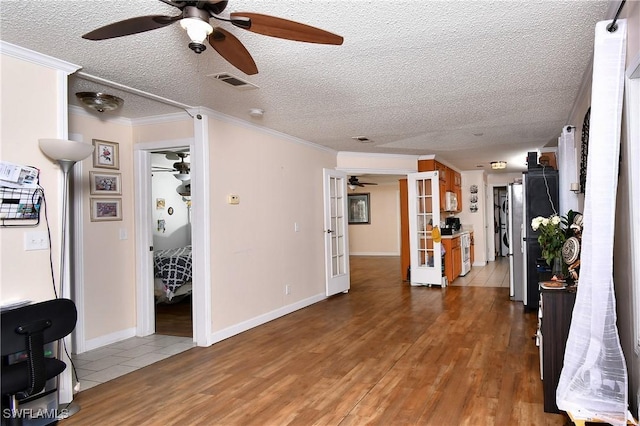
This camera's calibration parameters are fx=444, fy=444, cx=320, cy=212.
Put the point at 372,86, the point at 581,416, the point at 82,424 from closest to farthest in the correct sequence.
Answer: the point at 581,416 < the point at 82,424 < the point at 372,86

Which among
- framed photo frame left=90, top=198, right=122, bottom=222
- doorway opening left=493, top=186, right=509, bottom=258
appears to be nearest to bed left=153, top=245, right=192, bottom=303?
framed photo frame left=90, top=198, right=122, bottom=222

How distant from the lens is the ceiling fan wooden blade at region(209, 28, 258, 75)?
2.18m

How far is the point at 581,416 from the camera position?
2213 mm

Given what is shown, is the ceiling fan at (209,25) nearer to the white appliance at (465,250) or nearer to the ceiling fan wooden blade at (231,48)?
the ceiling fan wooden blade at (231,48)

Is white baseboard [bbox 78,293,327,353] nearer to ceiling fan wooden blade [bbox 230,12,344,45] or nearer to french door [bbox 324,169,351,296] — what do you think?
french door [bbox 324,169,351,296]

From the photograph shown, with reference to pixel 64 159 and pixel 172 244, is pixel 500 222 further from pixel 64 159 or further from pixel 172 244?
pixel 64 159

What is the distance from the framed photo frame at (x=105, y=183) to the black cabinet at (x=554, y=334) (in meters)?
4.18

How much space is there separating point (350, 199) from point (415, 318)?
867cm

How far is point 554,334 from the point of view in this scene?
8.97ft

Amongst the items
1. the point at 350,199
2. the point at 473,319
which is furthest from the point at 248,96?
the point at 350,199

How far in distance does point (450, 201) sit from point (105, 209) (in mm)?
6542

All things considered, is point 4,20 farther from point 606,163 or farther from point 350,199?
point 350,199

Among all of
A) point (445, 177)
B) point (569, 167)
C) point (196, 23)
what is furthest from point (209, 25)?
point (445, 177)

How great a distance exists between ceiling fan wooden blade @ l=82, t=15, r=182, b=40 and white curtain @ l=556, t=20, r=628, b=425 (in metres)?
2.14
